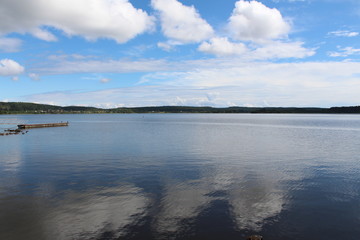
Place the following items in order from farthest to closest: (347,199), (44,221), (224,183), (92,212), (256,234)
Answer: (224,183), (347,199), (92,212), (44,221), (256,234)

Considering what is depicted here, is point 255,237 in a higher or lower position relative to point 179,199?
higher

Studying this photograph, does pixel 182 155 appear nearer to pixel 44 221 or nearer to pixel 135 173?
pixel 135 173

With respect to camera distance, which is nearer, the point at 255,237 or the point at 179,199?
the point at 255,237

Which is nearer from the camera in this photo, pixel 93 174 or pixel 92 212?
pixel 92 212

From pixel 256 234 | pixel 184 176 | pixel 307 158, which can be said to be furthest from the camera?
pixel 307 158

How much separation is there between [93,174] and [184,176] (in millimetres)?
8889

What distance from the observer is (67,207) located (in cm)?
1630

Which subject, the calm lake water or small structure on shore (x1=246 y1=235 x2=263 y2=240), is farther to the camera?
the calm lake water

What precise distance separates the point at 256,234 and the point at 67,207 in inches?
458

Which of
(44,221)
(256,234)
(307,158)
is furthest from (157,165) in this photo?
(307,158)

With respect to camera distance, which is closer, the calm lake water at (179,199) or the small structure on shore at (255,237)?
the small structure on shore at (255,237)

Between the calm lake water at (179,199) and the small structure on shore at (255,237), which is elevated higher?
the small structure on shore at (255,237)

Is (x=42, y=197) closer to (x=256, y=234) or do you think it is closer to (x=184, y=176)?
(x=184, y=176)

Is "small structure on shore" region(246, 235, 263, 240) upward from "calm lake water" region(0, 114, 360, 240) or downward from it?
upward
